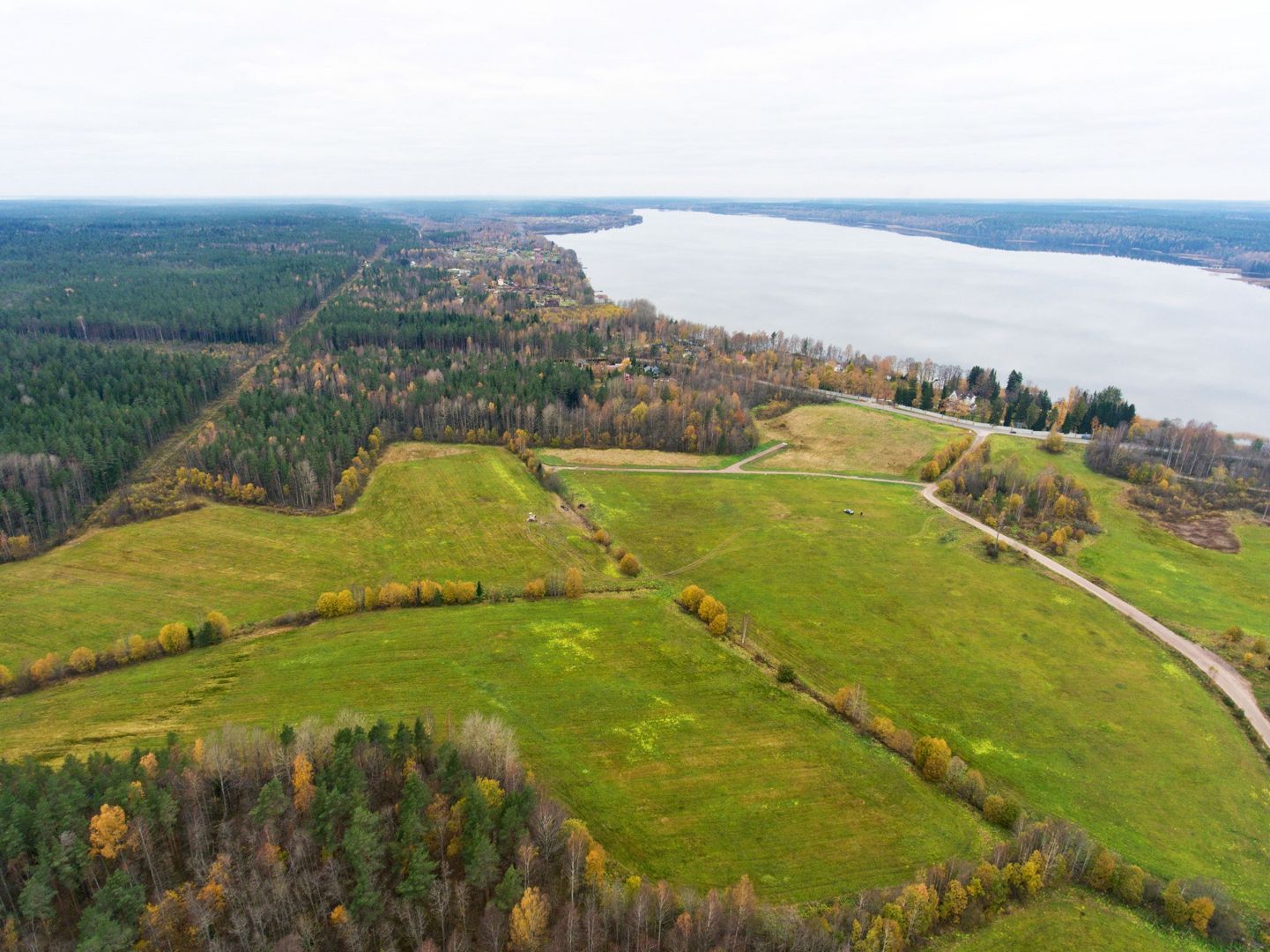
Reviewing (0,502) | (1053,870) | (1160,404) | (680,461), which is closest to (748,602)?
(1053,870)

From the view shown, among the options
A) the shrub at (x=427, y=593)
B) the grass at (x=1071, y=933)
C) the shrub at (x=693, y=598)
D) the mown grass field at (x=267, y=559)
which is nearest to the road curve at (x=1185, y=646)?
the grass at (x=1071, y=933)

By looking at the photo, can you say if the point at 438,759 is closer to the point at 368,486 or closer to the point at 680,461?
the point at 368,486

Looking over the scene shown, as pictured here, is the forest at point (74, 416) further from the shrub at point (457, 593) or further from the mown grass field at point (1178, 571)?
the mown grass field at point (1178, 571)

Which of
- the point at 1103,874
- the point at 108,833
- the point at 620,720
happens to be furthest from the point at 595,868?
the point at 1103,874

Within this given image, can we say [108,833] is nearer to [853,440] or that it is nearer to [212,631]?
[212,631]

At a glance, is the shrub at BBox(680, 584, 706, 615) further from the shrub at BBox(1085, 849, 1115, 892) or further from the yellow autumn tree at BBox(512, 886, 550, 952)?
the yellow autumn tree at BBox(512, 886, 550, 952)

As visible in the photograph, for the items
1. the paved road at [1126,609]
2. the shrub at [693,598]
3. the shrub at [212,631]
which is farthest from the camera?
the shrub at [693,598]
